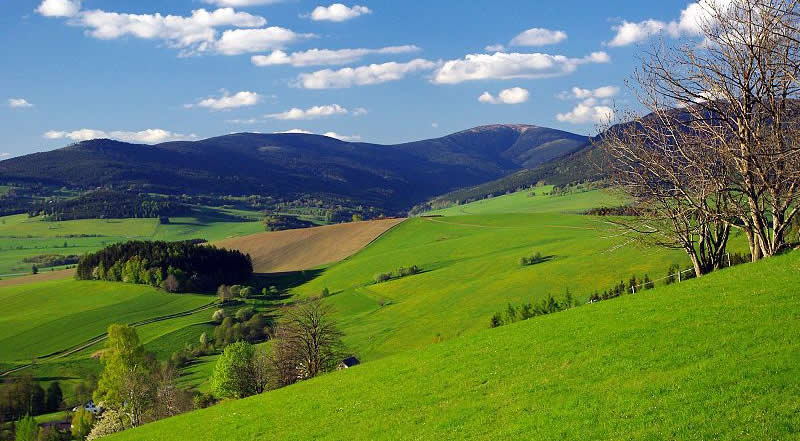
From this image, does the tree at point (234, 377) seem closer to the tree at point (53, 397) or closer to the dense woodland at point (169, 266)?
the tree at point (53, 397)

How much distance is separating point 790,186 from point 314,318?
1566 inches

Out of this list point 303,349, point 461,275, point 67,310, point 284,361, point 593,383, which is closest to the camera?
point 593,383

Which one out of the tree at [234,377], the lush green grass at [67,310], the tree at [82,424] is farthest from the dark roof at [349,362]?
the lush green grass at [67,310]

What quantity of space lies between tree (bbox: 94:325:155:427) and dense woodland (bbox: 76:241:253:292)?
61366 mm

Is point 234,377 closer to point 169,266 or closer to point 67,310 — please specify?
point 67,310

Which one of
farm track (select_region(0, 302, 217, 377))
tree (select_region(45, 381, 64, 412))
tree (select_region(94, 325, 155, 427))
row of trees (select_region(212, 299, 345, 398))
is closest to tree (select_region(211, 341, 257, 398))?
row of trees (select_region(212, 299, 345, 398))

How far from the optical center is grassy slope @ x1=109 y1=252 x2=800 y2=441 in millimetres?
17797

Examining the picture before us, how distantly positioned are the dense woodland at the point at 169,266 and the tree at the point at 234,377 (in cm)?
8882

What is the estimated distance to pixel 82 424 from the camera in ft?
266

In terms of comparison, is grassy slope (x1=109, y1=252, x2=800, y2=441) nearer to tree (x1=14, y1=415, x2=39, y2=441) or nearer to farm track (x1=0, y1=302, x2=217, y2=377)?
tree (x1=14, y1=415, x2=39, y2=441)

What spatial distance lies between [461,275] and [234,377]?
2314 inches

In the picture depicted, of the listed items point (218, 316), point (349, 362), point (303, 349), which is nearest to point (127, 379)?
point (303, 349)

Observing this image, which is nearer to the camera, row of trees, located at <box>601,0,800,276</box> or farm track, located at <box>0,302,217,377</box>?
row of trees, located at <box>601,0,800,276</box>

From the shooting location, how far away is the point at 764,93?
3209 cm
